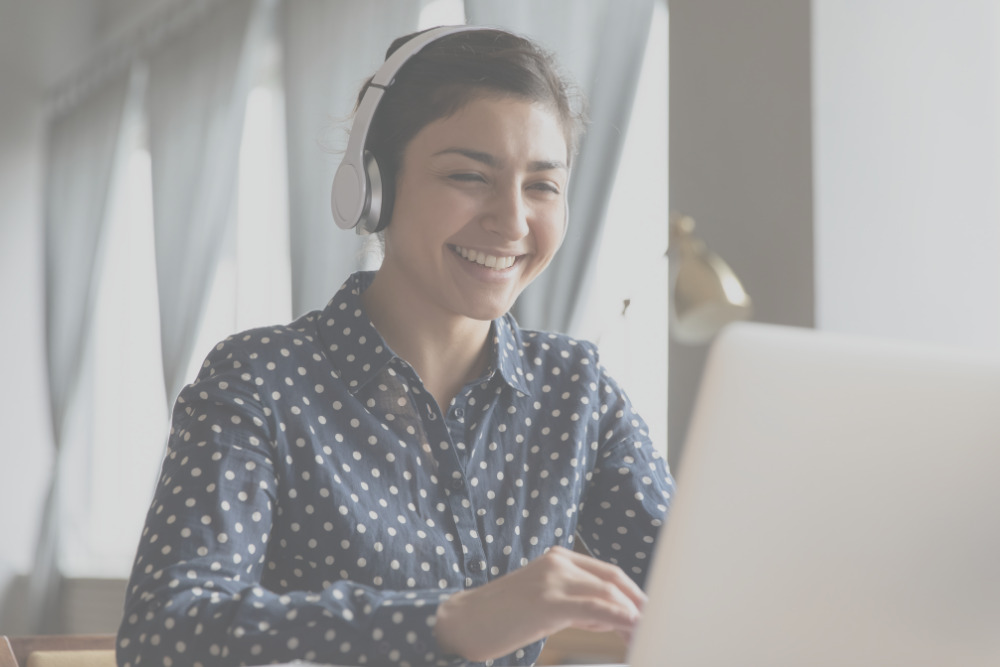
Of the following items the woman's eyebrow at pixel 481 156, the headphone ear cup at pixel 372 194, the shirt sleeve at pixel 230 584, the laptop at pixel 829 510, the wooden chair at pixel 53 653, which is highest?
the woman's eyebrow at pixel 481 156

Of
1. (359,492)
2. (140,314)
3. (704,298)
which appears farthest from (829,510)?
(140,314)

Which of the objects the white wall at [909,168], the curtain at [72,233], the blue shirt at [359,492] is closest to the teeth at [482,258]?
the blue shirt at [359,492]

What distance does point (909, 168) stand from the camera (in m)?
2.32

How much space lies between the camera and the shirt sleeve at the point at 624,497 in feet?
4.28

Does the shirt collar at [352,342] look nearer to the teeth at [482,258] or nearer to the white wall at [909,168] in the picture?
the teeth at [482,258]

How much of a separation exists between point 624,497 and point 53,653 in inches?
28.8

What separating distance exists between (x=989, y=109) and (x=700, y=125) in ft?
2.05

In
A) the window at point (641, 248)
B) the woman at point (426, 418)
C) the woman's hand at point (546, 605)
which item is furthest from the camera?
the window at point (641, 248)

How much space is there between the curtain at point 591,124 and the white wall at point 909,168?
700mm

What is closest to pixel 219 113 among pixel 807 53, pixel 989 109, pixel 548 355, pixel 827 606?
pixel 807 53

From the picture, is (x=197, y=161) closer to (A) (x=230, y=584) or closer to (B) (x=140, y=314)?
(B) (x=140, y=314)

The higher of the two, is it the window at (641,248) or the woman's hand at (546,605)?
the window at (641,248)

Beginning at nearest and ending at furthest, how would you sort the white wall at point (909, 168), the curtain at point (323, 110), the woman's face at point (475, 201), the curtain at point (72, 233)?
the woman's face at point (475, 201) → the white wall at point (909, 168) → the curtain at point (323, 110) → the curtain at point (72, 233)

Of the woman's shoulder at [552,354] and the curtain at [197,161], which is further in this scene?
the curtain at [197,161]
